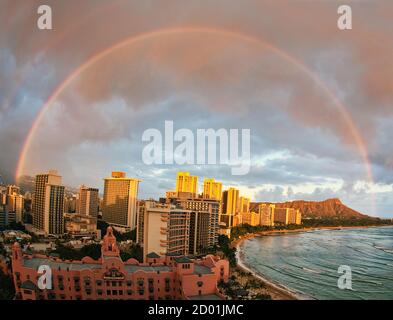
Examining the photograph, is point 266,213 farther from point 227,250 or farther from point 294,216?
point 227,250

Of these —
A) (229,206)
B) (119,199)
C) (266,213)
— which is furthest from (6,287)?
(266,213)

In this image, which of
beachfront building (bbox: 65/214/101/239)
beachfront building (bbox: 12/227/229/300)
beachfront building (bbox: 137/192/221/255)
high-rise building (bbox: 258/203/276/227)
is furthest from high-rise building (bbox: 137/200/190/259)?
high-rise building (bbox: 258/203/276/227)

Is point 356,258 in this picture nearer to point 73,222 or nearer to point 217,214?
point 217,214

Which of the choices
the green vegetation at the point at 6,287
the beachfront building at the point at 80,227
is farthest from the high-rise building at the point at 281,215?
the green vegetation at the point at 6,287

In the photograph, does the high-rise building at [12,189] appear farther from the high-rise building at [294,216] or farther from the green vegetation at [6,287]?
the high-rise building at [294,216]
